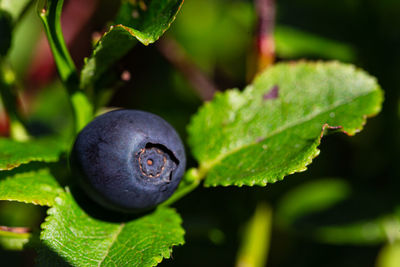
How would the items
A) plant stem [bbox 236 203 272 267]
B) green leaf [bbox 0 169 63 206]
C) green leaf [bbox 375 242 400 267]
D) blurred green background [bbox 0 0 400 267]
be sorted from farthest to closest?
green leaf [bbox 375 242 400 267] < blurred green background [bbox 0 0 400 267] < plant stem [bbox 236 203 272 267] < green leaf [bbox 0 169 63 206]

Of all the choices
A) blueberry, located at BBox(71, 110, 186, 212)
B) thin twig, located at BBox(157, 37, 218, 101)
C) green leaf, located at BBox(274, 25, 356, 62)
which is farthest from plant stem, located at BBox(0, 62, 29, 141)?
green leaf, located at BBox(274, 25, 356, 62)

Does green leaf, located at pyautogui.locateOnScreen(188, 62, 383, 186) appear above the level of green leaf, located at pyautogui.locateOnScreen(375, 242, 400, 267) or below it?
above

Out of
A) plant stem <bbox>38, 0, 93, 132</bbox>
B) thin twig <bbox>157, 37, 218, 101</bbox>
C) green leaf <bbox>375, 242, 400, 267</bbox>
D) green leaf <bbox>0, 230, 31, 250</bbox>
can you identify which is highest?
plant stem <bbox>38, 0, 93, 132</bbox>

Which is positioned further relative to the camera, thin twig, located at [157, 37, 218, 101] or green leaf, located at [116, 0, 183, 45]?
thin twig, located at [157, 37, 218, 101]

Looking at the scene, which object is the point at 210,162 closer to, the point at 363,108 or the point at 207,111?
the point at 207,111

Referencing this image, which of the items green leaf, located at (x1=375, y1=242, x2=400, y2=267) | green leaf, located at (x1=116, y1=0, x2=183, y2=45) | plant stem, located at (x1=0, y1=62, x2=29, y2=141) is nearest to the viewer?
green leaf, located at (x1=116, y1=0, x2=183, y2=45)

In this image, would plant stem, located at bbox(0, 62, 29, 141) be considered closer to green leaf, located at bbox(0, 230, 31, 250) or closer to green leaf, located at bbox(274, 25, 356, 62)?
green leaf, located at bbox(0, 230, 31, 250)

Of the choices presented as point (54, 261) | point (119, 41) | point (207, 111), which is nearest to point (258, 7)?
point (207, 111)
